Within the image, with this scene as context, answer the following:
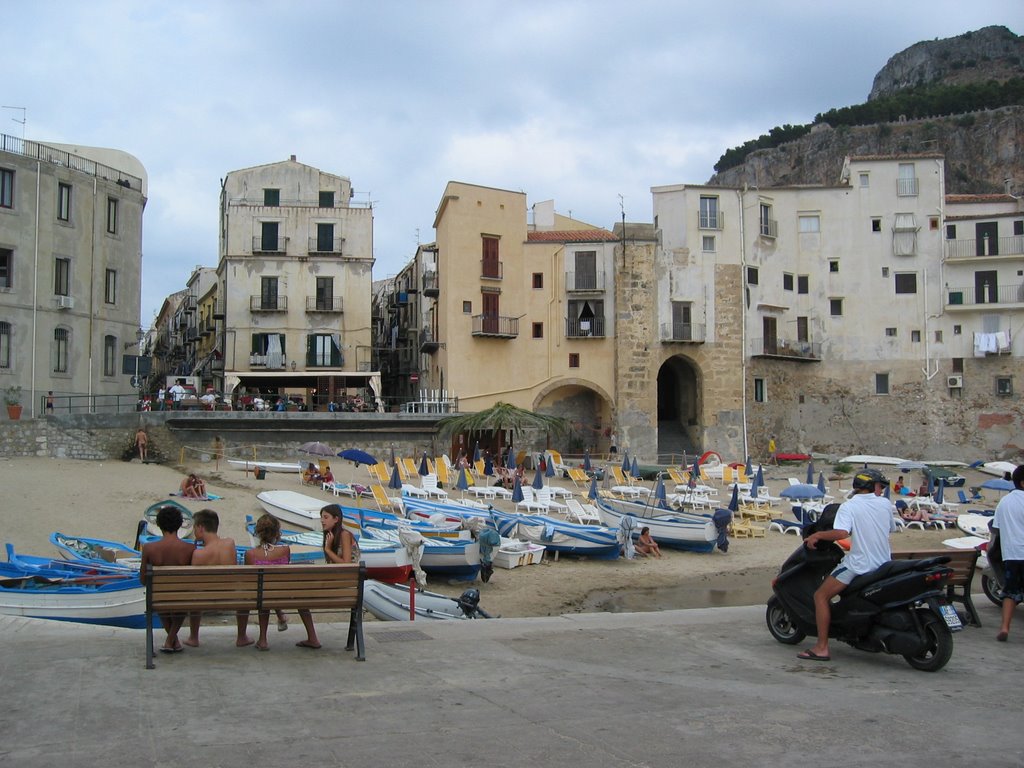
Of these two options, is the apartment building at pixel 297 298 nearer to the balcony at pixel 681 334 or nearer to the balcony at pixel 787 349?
the balcony at pixel 681 334

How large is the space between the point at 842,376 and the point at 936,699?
44.1 metres

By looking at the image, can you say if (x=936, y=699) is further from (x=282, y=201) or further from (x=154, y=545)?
(x=282, y=201)

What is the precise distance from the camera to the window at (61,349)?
118 ft

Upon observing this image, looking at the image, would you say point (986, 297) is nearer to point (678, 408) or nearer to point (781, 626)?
point (678, 408)

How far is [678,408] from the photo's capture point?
1932 inches

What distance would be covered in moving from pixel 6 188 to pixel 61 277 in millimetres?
3782

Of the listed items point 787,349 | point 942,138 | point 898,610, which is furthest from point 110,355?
point 942,138

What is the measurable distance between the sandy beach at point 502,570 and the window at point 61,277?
8.15 metres

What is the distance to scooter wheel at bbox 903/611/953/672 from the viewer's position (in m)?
7.57

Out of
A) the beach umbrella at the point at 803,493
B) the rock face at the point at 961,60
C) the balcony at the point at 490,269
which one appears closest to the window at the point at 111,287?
the balcony at the point at 490,269

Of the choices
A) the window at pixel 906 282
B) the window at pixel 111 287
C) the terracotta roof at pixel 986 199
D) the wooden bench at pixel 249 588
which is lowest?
the wooden bench at pixel 249 588

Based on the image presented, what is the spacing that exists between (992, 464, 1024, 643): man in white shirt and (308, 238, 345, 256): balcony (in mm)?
41843

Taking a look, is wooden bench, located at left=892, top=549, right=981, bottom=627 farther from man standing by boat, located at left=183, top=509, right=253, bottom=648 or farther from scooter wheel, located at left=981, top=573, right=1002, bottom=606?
man standing by boat, located at left=183, top=509, right=253, bottom=648

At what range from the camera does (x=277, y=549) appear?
336 inches
